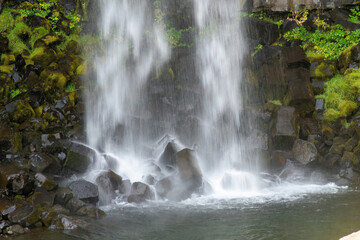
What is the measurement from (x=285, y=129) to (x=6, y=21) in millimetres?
16272

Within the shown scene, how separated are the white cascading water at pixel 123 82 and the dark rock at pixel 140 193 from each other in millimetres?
1635

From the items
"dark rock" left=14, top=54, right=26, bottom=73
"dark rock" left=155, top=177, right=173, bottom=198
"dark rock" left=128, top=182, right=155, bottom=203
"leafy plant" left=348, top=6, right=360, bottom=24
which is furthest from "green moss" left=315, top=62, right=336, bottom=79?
"dark rock" left=14, top=54, right=26, bottom=73

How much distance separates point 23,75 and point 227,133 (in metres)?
9.97

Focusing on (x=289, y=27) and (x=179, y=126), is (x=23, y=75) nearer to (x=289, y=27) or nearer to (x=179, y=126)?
(x=179, y=126)

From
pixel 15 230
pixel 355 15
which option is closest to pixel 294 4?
pixel 355 15

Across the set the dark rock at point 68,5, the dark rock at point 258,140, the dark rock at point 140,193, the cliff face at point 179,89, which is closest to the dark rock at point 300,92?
the cliff face at point 179,89

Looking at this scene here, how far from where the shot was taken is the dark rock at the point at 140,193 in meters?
11.4

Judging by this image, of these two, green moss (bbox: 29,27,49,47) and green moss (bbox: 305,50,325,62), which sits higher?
green moss (bbox: 29,27,49,47)

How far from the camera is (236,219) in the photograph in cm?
908

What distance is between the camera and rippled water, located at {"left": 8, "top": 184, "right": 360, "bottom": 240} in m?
7.94

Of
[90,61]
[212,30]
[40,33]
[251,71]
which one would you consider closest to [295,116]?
[251,71]

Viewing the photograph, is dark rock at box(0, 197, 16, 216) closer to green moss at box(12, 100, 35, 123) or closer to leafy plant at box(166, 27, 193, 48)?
green moss at box(12, 100, 35, 123)

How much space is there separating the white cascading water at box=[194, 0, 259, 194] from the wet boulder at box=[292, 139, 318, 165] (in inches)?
64.3

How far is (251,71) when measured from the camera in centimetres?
1830
